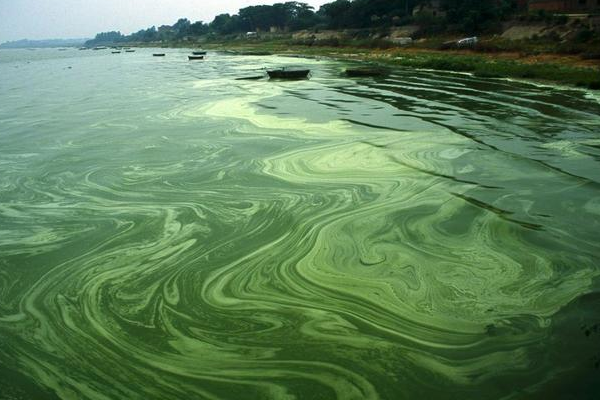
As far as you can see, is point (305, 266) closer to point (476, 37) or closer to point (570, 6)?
point (476, 37)

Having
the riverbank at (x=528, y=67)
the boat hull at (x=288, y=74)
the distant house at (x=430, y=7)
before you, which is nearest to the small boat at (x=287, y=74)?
the boat hull at (x=288, y=74)

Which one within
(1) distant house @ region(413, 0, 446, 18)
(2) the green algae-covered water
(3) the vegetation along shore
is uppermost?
(1) distant house @ region(413, 0, 446, 18)

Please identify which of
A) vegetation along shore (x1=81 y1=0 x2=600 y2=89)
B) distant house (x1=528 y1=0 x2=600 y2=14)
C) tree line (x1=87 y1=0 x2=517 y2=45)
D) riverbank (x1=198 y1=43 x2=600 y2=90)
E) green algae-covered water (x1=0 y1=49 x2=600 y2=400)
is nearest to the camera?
green algae-covered water (x1=0 y1=49 x2=600 y2=400)

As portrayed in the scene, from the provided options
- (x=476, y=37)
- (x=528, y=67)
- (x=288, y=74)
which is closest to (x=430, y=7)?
(x=476, y=37)

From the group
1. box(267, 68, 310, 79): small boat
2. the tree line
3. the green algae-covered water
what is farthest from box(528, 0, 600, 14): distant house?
the green algae-covered water

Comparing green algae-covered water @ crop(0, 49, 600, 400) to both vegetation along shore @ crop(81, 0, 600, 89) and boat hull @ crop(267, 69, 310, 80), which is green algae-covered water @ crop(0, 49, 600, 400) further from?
boat hull @ crop(267, 69, 310, 80)

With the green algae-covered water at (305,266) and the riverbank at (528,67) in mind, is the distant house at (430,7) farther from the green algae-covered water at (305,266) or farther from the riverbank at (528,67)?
the green algae-covered water at (305,266)

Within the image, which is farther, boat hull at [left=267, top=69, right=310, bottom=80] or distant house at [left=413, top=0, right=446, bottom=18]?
distant house at [left=413, top=0, right=446, bottom=18]
